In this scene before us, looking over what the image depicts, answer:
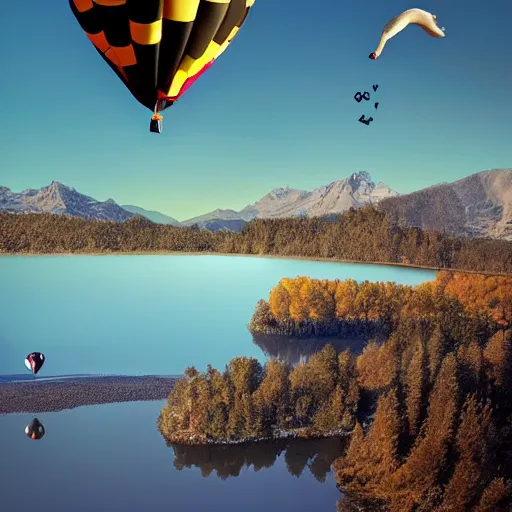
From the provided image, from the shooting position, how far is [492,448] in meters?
7.54

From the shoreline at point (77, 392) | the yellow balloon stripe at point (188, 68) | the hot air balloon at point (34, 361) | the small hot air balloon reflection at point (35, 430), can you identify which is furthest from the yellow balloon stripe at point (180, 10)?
the hot air balloon at point (34, 361)

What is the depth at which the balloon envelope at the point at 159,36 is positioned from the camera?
11.8 ft

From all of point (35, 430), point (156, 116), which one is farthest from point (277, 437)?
point (156, 116)

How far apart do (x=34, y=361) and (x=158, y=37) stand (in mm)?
9104

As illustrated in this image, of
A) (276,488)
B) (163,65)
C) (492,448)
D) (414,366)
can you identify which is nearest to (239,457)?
(276,488)

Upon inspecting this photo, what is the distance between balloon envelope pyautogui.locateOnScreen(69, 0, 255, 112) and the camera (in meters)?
3.59

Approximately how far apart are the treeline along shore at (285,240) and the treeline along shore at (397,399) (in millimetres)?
830

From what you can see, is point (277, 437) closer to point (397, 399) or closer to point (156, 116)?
point (397, 399)

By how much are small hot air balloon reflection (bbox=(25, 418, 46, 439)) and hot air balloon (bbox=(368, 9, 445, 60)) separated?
8.78 m

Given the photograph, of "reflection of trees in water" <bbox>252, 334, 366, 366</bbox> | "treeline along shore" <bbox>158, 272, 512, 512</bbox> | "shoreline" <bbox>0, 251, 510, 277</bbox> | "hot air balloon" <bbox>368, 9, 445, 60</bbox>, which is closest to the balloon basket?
"hot air balloon" <bbox>368, 9, 445, 60</bbox>

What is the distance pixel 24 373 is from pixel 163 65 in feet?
33.5

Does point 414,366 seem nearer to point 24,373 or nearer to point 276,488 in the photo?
point 276,488

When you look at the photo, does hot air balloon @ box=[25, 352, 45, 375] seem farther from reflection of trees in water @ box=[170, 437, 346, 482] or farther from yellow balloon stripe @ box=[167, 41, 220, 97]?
yellow balloon stripe @ box=[167, 41, 220, 97]

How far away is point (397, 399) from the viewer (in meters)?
8.41
